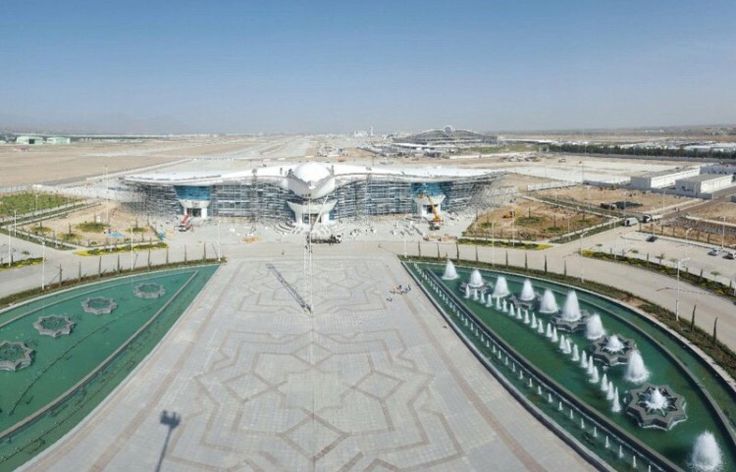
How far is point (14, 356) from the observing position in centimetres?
2916

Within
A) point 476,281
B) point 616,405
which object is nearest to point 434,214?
point 476,281

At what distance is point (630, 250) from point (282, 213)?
136ft

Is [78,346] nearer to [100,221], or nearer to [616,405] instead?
[616,405]

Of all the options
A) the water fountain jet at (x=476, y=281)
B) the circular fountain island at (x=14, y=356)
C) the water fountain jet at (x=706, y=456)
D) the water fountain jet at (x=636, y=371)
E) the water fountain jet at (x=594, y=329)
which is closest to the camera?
the water fountain jet at (x=706, y=456)

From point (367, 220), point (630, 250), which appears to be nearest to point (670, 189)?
point (630, 250)

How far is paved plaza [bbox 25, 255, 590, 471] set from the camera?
65.0ft

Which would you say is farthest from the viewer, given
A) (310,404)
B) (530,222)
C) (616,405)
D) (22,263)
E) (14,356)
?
(530,222)

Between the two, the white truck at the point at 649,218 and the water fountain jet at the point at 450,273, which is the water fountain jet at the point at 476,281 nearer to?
the water fountain jet at the point at 450,273

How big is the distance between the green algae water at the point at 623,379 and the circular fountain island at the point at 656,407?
264 mm

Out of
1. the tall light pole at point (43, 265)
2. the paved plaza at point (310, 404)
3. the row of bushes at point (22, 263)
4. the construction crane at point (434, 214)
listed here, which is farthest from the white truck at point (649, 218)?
the row of bushes at point (22, 263)

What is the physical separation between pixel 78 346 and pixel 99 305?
7030 millimetres

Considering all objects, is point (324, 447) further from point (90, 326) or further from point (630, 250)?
point (630, 250)

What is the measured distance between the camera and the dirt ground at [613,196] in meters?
80.0

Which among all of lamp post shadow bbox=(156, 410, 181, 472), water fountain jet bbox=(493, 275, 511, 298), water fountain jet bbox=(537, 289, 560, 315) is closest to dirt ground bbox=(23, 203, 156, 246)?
lamp post shadow bbox=(156, 410, 181, 472)
